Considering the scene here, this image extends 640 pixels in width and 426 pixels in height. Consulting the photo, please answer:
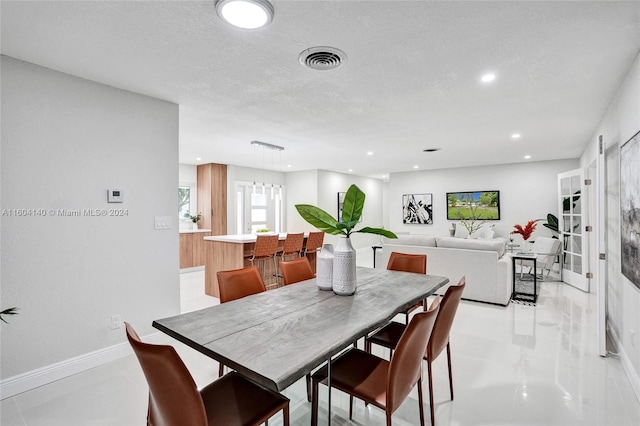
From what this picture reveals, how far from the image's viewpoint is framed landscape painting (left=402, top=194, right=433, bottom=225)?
8.53 meters

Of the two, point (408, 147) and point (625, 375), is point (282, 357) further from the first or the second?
point (408, 147)

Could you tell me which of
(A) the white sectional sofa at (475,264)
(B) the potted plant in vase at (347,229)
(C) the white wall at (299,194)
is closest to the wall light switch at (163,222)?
(B) the potted plant in vase at (347,229)

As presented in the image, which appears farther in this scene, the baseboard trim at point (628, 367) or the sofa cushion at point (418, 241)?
the sofa cushion at point (418, 241)

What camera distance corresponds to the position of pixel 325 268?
229cm

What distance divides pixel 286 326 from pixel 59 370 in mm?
2192

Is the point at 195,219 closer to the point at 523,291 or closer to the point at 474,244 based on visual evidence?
the point at 474,244

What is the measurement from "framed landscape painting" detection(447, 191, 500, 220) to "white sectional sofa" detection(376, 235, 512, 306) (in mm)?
3287

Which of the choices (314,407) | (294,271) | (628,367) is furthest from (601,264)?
(314,407)

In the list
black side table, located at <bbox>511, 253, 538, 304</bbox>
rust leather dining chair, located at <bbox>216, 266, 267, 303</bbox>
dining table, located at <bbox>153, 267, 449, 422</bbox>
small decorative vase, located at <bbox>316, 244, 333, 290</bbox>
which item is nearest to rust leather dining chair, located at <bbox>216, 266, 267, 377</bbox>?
rust leather dining chair, located at <bbox>216, 266, 267, 303</bbox>

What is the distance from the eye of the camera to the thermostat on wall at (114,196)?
2818 millimetres

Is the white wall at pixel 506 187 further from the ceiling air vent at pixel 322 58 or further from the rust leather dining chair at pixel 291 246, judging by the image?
the ceiling air vent at pixel 322 58

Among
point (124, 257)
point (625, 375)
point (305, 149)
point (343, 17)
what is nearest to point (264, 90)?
point (343, 17)

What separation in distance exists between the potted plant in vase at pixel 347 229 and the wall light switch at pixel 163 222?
175 cm

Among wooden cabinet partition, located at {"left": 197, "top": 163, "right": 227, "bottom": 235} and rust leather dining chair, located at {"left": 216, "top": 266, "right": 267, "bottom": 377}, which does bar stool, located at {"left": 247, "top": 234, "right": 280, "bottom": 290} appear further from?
wooden cabinet partition, located at {"left": 197, "top": 163, "right": 227, "bottom": 235}
